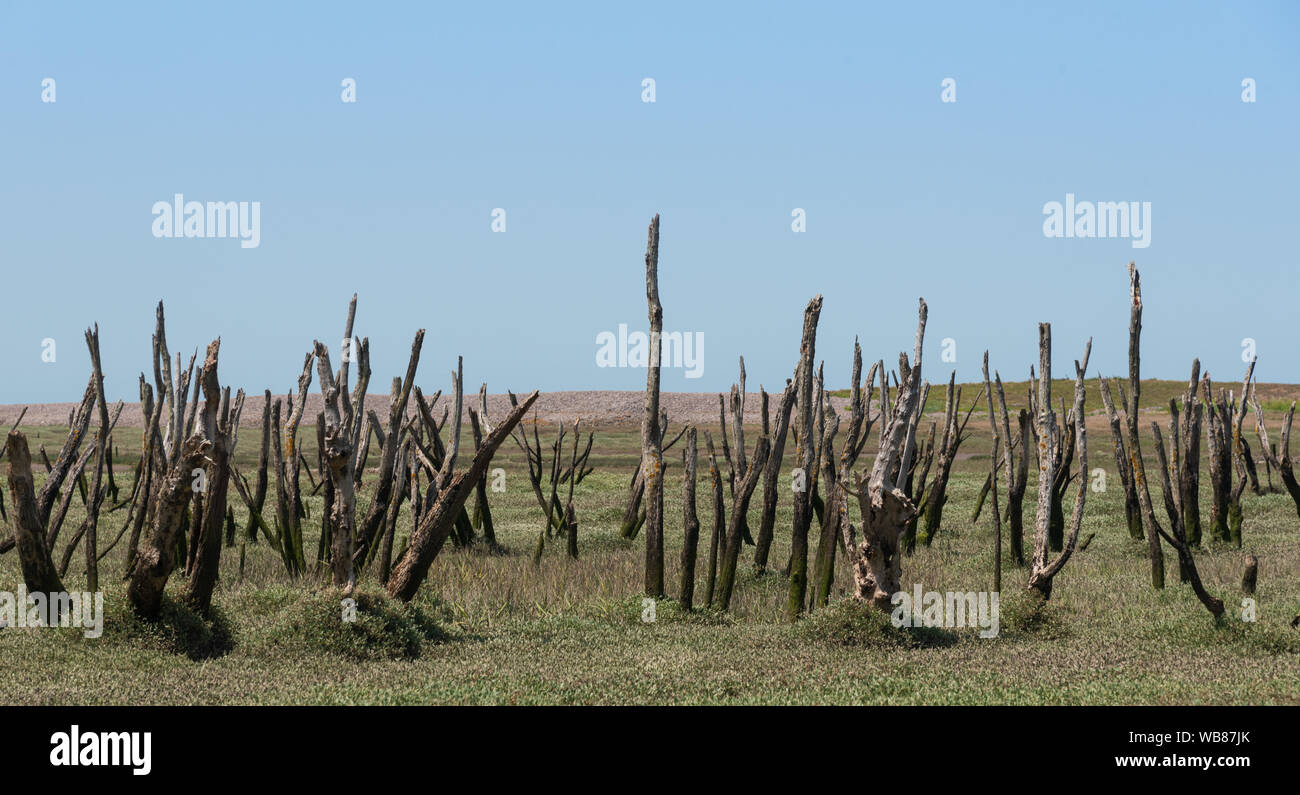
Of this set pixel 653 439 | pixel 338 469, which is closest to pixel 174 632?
pixel 338 469

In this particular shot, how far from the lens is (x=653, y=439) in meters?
12.8

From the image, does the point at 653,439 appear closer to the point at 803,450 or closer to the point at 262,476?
the point at 803,450

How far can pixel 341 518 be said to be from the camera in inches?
453

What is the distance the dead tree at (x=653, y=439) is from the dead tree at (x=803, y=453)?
1.49m

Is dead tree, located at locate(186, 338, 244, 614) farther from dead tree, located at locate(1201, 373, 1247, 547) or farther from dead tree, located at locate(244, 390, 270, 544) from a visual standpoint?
dead tree, located at locate(1201, 373, 1247, 547)

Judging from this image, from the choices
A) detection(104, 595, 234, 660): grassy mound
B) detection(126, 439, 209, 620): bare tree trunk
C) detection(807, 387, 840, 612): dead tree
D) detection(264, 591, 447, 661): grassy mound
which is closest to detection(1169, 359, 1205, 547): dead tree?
detection(807, 387, 840, 612): dead tree

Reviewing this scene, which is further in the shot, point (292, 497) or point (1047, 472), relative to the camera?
point (292, 497)

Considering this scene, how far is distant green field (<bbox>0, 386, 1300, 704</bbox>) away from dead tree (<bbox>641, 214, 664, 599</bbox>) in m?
0.42


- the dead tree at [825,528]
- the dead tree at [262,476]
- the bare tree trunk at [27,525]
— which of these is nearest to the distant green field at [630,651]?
the bare tree trunk at [27,525]

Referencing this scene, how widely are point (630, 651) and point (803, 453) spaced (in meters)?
3.09

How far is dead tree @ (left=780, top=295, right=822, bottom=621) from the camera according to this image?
12266 mm

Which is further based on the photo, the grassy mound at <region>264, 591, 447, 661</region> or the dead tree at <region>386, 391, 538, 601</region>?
the dead tree at <region>386, 391, 538, 601</region>
